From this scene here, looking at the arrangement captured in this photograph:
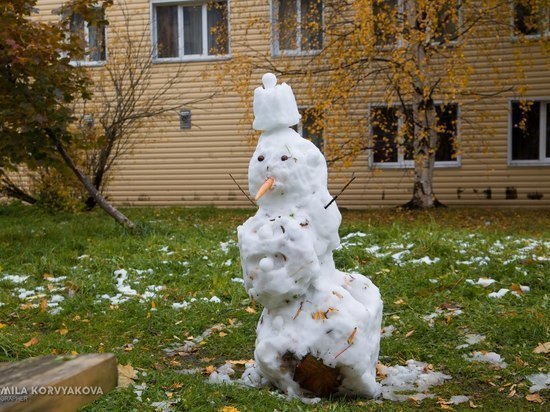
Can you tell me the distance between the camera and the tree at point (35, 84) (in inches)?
339

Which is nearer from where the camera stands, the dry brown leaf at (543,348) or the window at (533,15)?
the dry brown leaf at (543,348)

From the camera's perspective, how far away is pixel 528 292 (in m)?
6.33

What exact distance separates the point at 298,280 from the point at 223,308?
2430 millimetres

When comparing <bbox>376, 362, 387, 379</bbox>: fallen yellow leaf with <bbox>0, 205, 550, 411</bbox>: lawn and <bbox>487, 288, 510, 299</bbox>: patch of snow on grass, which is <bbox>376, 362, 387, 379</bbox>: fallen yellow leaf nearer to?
<bbox>0, 205, 550, 411</bbox>: lawn

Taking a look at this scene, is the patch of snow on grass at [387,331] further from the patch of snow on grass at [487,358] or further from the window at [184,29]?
the window at [184,29]

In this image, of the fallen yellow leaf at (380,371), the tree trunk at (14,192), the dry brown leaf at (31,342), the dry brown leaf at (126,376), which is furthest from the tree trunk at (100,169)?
the fallen yellow leaf at (380,371)

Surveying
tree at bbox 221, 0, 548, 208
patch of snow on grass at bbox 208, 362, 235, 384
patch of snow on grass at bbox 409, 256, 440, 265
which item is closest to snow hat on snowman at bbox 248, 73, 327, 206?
patch of snow on grass at bbox 208, 362, 235, 384

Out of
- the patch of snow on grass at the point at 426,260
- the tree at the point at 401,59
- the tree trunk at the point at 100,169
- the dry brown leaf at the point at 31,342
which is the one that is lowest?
the dry brown leaf at the point at 31,342

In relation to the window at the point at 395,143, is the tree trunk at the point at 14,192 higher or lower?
lower

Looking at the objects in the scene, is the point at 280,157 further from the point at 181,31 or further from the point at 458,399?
the point at 181,31

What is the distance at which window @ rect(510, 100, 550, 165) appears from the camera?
52.4 feet

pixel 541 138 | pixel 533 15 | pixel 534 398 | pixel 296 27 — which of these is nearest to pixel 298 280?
pixel 534 398

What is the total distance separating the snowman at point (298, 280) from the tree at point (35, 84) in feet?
17.5

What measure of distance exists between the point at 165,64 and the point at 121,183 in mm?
3477
